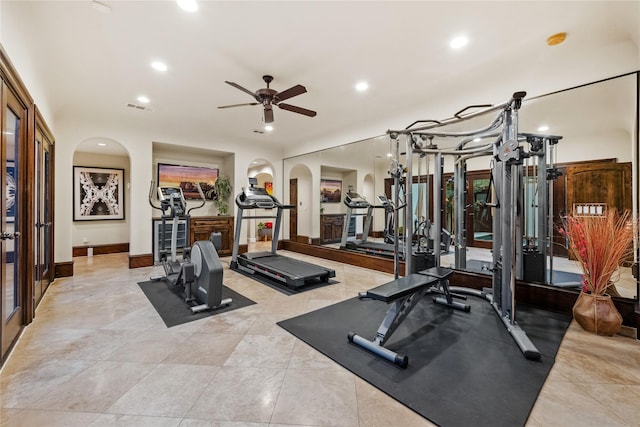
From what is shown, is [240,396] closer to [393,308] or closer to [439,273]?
[393,308]

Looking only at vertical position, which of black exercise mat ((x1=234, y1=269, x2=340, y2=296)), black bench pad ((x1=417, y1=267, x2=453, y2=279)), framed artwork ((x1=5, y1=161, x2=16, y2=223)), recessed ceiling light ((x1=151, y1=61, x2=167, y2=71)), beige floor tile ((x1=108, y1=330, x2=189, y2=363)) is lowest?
beige floor tile ((x1=108, y1=330, x2=189, y2=363))

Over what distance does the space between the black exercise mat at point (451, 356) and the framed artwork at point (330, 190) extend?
355 cm

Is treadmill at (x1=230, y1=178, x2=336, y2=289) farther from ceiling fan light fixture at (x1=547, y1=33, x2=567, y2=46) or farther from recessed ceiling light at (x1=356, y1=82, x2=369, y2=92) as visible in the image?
ceiling fan light fixture at (x1=547, y1=33, x2=567, y2=46)

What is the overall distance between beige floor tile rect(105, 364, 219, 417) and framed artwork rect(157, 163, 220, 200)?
224 inches

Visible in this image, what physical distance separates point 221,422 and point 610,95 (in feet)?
15.2

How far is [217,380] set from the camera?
78.2 inches

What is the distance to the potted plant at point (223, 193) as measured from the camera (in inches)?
282

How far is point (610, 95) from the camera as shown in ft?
9.67

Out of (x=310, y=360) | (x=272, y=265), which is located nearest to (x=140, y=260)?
(x=272, y=265)

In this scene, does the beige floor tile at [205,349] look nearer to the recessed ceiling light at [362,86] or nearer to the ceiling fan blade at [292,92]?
the ceiling fan blade at [292,92]

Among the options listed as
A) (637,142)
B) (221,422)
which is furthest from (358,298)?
(637,142)

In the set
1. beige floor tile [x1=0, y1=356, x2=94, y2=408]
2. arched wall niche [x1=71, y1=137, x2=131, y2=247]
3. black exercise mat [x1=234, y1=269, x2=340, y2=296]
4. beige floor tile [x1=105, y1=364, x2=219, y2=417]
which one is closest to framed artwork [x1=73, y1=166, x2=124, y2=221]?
arched wall niche [x1=71, y1=137, x2=131, y2=247]

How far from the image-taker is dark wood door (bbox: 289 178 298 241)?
7.73m

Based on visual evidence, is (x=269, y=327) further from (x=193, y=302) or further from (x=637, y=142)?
(x=637, y=142)
